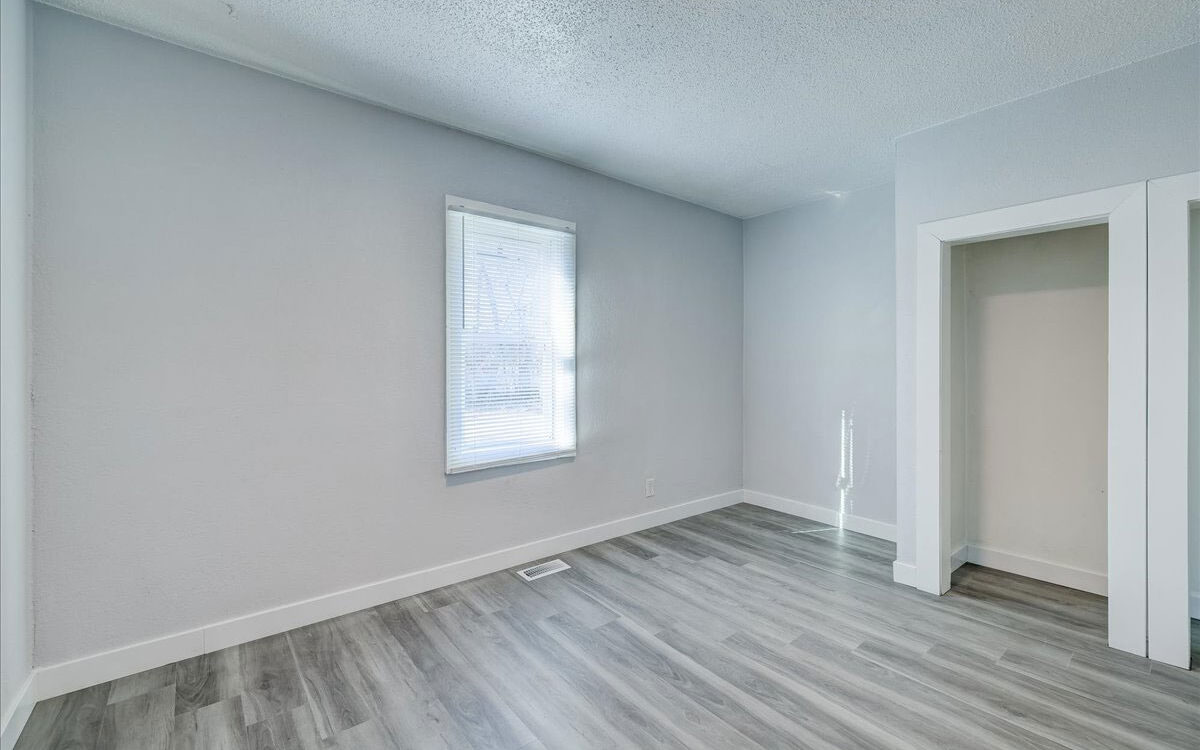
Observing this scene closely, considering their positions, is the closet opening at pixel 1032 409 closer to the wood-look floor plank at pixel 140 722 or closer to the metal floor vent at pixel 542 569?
the metal floor vent at pixel 542 569

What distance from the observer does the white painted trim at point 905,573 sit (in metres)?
3.04

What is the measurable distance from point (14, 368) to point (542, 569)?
101 inches

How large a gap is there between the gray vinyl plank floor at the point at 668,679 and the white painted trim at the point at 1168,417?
0.24m

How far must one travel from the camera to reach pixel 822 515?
4289 millimetres

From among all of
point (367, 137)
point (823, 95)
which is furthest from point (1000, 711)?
point (367, 137)

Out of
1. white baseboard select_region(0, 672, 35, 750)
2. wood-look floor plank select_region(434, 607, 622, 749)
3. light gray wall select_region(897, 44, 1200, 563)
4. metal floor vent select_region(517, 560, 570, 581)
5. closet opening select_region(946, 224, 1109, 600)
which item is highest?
light gray wall select_region(897, 44, 1200, 563)

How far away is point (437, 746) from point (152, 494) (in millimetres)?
1616

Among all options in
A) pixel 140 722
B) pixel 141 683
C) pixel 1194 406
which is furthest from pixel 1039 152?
pixel 141 683

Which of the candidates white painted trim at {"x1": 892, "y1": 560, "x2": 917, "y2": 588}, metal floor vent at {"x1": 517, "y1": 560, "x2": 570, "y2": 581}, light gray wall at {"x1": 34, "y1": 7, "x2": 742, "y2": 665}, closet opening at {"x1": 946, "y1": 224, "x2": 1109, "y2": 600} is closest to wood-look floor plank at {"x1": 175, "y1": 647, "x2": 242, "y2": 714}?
light gray wall at {"x1": 34, "y1": 7, "x2": 742, "y2": 665}

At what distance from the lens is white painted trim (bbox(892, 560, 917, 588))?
9.96 ft

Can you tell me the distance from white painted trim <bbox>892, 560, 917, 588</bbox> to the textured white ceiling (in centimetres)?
255

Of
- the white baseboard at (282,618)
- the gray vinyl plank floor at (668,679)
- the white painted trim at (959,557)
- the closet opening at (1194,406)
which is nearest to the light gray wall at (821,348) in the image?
the white painted trim at (959,557)

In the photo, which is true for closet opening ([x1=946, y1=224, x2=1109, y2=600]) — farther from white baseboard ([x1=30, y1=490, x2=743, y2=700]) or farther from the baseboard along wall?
white baseboard ([x1=30, y1=490, x2=743, y2=700])

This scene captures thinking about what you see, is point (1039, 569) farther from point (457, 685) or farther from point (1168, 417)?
point (457, 685)
